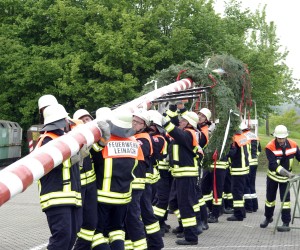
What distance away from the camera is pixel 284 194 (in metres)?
11.3

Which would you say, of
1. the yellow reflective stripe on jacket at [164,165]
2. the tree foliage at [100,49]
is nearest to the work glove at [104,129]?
the yellow reflective stripe on jacket at [164,165]

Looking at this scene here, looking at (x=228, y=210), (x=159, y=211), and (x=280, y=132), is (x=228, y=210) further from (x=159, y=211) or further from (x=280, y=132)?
(x=159, y=211)

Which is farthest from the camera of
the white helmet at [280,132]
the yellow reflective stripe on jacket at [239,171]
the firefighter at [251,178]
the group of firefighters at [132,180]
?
the firefighter at [251,178]

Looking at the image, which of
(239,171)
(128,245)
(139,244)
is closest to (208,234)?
(239,171)

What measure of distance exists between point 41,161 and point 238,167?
8.77 meters

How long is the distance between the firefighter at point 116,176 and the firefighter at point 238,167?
588cm

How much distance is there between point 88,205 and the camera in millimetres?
6887

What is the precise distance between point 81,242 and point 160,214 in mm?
3534

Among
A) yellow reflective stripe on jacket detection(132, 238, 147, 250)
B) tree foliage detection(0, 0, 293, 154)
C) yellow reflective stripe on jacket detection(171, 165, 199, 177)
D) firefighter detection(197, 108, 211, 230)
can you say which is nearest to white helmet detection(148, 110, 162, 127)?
yellow reflective stripe on jacket detection(171, 165, 199, 177)

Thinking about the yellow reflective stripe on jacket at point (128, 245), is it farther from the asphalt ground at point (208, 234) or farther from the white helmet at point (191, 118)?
the white helmet at point (191, 118)

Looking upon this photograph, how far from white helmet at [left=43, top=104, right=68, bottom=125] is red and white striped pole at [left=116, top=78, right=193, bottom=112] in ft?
6.77

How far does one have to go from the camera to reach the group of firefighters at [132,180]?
5906 millimetres

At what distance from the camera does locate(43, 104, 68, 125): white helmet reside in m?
5.96

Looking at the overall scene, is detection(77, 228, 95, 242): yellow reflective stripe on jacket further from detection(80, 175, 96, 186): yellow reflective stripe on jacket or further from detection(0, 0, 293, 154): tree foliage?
detection(0, 0, 293, 154): tree foliage
